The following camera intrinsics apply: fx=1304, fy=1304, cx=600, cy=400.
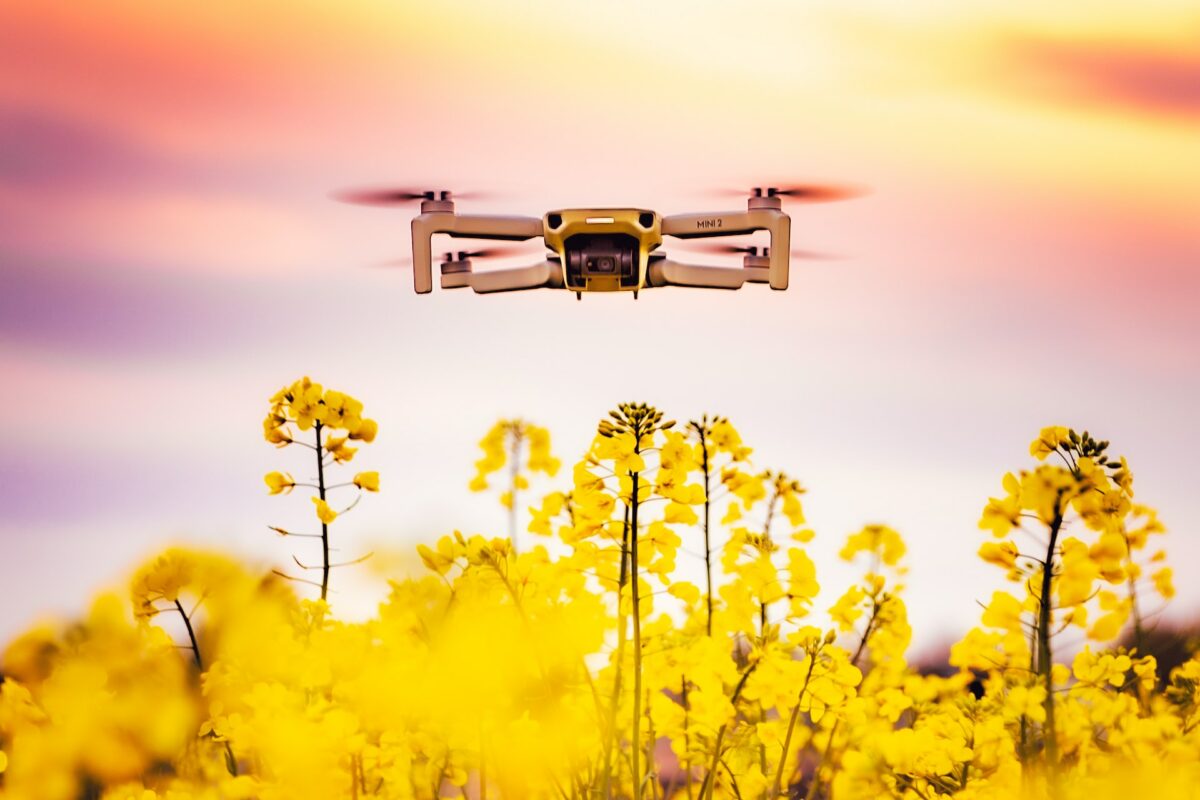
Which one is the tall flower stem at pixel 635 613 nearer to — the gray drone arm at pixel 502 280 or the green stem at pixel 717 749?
the green stem at pixel 717 749

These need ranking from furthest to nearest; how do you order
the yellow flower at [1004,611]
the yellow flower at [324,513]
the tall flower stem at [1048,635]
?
1. the yellow flower at [324,513]
2. the yellow flower at [1004,611]
3. the tall flower stem at [1048,635]

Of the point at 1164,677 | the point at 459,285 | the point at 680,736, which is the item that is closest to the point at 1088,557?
the point at 680,736

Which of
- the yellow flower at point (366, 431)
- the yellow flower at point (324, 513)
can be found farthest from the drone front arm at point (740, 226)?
the yellow flower at point (324, 513)

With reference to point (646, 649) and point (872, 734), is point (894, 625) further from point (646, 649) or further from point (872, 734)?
point (646, 649)

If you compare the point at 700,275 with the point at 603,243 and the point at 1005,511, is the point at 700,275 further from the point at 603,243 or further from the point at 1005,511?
the point at 1005,511

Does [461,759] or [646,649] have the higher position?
[646,649]
